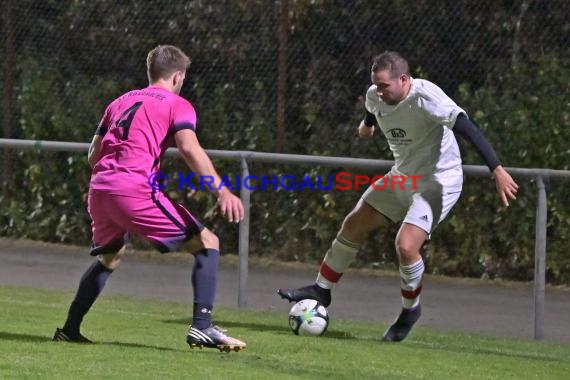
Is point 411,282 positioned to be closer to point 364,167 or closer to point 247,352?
point 364,167

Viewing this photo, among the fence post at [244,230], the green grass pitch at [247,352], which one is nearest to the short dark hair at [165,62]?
the green grass pitch at [247,352]

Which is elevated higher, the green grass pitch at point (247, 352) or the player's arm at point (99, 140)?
the player's arm at point (99, 140)

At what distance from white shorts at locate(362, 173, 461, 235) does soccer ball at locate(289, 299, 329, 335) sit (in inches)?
32.3

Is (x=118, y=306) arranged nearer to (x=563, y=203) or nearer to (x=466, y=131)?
(x=466, y=131)

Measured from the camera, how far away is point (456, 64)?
1327 centimetres

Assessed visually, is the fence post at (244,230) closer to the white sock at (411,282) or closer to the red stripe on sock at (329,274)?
the red stripe on sock at (329,274)

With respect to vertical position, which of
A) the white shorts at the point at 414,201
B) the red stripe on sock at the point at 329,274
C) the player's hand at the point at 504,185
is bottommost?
the red stripe on sock at the point at 329,274

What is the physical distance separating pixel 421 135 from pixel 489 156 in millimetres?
631

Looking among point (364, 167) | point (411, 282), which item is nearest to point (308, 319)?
point (411, 282)

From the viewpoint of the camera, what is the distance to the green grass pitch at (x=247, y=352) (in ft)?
24.6

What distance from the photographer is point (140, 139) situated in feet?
26.4

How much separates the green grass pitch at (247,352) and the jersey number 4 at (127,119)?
122 centimetres

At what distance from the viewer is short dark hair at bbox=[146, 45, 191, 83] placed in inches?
322

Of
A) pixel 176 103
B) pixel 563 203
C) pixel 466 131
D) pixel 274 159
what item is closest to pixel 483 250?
pixel 563 203
